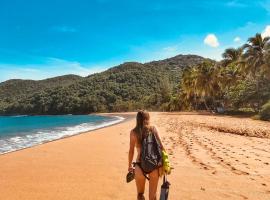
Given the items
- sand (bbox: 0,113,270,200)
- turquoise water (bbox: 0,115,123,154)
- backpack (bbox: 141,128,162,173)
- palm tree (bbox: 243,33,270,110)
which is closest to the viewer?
backpack (bbox: 141,128,162,173)

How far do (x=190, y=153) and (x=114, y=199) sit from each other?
205 inches

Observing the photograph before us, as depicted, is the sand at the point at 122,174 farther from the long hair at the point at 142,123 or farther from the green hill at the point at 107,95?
the green hill at the point at 107,95

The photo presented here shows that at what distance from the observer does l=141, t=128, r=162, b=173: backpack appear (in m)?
4.51

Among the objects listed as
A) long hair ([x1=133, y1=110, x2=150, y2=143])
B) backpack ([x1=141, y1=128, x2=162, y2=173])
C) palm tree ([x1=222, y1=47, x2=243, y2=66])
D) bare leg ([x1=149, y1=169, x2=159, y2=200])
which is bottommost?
bare leg ([x1=149, y1=169, x2=159, y2=200])

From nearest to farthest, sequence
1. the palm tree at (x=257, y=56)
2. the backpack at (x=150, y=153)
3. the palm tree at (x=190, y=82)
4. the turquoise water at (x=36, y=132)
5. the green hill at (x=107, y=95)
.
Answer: the backpack at (x=150, y=153) → the turquoise water at (x=36, y=132) → the palm tree at (x=257, y=56) → the palm tree at (x=190, y=82) → the green hill at (x=107, y=95)

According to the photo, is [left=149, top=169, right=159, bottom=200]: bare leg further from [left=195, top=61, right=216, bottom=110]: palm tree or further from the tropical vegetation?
[left=195, top=61, right=216, bottom=110]: palm tree

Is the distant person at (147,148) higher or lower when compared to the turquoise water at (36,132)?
higher

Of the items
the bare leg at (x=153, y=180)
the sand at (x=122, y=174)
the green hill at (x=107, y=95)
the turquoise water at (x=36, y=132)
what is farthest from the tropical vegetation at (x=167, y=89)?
the bare leg at (x=153, y=180)

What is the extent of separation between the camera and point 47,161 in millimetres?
11062

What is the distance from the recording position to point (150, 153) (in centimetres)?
453

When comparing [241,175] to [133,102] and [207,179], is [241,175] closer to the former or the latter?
[207,179]

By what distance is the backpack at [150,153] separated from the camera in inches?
178

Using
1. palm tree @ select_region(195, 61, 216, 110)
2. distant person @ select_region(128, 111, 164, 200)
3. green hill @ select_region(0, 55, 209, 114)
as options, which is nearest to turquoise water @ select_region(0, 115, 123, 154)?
distant person @ select_region(128, 111, 164, 200)

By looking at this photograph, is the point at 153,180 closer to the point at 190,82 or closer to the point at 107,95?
the point at 190,82
